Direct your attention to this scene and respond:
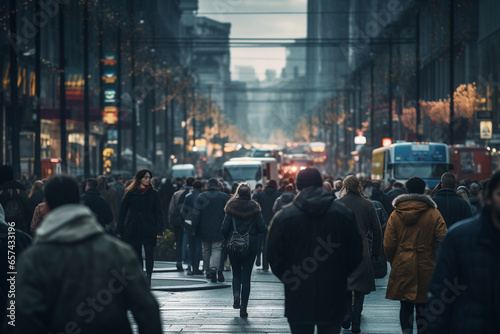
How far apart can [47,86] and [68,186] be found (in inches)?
2399

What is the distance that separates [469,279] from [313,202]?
2.19 metres

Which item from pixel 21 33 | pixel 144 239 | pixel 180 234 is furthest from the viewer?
pixel 21 33

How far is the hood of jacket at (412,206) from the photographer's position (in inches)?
437

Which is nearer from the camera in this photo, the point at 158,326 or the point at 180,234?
the point at 158,326

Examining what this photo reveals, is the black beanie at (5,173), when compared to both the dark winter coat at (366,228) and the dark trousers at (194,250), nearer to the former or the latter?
the dark winter coat at (366,228)

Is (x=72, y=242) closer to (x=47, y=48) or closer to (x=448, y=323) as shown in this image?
(x=448, y=323)

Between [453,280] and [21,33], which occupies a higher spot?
[21,33]

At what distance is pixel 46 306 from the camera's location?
5492mm

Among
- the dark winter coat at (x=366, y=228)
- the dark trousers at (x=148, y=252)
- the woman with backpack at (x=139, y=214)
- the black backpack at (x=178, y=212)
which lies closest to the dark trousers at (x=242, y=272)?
the woman with backpack at (x=139, y=214)

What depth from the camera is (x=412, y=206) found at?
11125 millimetres

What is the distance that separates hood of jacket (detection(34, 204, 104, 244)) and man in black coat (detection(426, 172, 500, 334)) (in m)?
1.97

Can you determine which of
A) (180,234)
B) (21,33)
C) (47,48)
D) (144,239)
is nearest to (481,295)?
(144,239)

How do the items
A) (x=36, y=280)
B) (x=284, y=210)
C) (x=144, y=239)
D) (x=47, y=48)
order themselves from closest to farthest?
(x=36, y=280)
(x=284, y=210)
(x=144, y=239)
(x=47, y=48)

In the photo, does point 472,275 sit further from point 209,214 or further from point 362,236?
point 209,214
